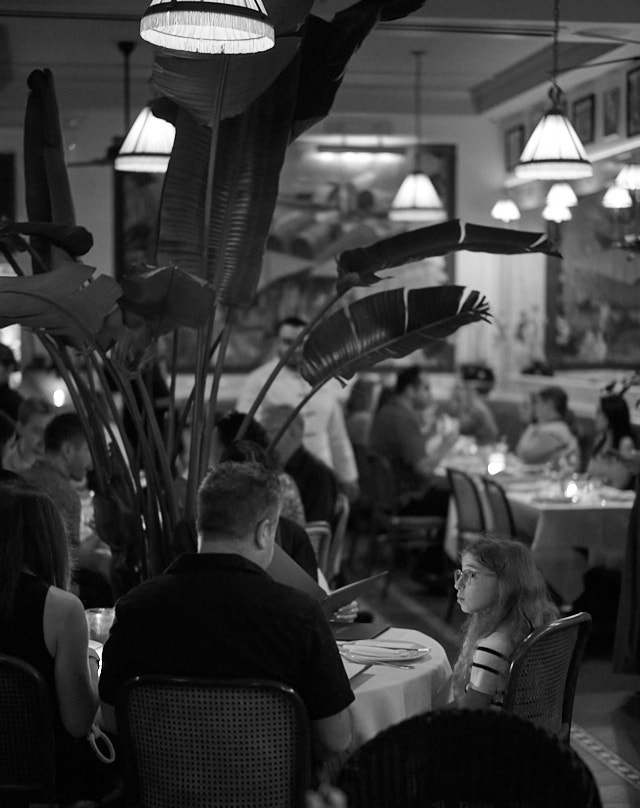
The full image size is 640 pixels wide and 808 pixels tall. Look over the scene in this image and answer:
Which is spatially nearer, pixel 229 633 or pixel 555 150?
pixel 229 633

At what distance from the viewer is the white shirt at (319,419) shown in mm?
8133

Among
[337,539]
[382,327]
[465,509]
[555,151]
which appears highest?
[555,151]

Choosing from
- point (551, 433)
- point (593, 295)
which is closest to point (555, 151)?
point (551, 433)

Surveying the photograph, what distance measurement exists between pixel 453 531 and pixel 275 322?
5.54 meters

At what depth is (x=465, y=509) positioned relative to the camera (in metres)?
8.31

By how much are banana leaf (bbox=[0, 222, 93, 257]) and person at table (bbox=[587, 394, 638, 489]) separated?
15.4ft

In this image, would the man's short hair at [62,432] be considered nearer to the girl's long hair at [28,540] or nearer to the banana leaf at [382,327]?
the banana leaf at [382,327]

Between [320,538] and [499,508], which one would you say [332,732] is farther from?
[499,508]

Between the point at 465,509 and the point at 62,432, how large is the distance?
3.33 metres

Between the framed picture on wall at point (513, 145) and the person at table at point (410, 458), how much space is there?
4.74 meters

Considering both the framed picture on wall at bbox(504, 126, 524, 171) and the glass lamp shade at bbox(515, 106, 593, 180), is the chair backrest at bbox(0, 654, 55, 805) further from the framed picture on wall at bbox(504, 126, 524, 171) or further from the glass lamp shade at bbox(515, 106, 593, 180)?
the framed picture on wall at bbox(504, 126, 524, 171)

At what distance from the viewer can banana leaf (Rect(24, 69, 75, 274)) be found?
4719mm

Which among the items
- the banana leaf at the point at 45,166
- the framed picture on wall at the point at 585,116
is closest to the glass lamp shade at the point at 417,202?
the framed picture on wall at the point at 585,116

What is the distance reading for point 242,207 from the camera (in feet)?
15.2
